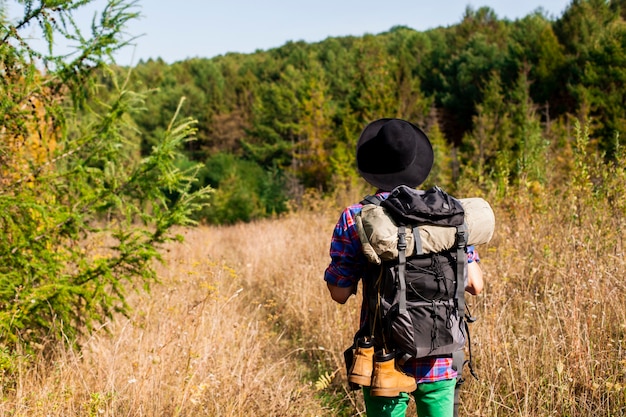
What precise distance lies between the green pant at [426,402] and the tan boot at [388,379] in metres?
0.09

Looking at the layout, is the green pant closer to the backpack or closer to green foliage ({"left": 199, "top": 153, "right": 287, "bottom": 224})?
the backpack

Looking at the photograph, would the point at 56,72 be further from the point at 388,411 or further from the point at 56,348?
the point at 388,411

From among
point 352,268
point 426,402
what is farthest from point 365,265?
point 426,402

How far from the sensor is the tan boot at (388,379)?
1.90 meters

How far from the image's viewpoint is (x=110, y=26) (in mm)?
3648

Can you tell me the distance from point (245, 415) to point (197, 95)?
52596 millimetres

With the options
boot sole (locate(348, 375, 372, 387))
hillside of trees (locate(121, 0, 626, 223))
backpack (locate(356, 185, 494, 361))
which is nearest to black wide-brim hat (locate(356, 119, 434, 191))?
backpack (locate(356, 185, 494, 361))

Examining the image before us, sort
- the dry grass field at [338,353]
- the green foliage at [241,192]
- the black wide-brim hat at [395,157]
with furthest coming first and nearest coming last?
the green foliage at [241,192] → the dry grass field at [338,353] → the black wide-brim hat at [395,157]

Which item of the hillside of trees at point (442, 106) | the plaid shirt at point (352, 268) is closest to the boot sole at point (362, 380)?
the plaid shirt at point (352, 268)

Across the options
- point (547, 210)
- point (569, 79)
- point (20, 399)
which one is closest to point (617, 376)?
point (547, 210)

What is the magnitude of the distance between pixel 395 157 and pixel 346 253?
426mm

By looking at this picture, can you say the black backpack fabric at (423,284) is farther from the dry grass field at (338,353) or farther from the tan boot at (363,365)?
the dry grass field at (338,353)

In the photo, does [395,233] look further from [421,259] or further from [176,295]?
[176,295]

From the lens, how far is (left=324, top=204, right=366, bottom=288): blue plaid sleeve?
77.0 inches
